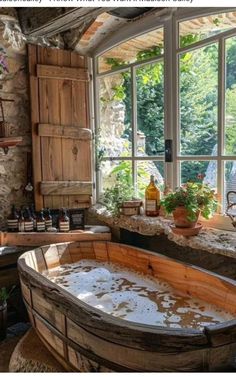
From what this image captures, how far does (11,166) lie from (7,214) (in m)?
0.40

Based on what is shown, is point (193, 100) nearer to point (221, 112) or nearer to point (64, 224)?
point (221, 112)

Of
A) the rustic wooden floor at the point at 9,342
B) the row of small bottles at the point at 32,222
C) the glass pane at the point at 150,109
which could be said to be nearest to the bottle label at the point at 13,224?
the row of small bottles at the point at 32,222

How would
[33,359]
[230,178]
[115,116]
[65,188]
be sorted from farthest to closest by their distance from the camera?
[115,116]
[65,188]
[230,178]
[33,359]

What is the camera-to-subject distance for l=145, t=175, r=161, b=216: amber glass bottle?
8.71 ft

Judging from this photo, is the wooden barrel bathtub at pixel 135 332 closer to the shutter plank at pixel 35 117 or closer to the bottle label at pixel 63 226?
the bottle label at pixel 63 226

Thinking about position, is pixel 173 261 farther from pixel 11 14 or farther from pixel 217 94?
pixel 11 14

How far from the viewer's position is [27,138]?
9.85 feet

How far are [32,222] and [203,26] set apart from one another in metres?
1.89

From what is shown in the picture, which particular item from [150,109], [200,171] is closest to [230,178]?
[200,171]

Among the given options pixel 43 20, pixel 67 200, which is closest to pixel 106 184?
pixel 67 200

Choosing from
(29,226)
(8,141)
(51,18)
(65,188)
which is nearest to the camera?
(51,18)

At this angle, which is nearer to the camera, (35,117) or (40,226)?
(40,226)

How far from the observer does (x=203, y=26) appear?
237 centimetres

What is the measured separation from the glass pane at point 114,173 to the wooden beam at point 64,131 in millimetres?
315
